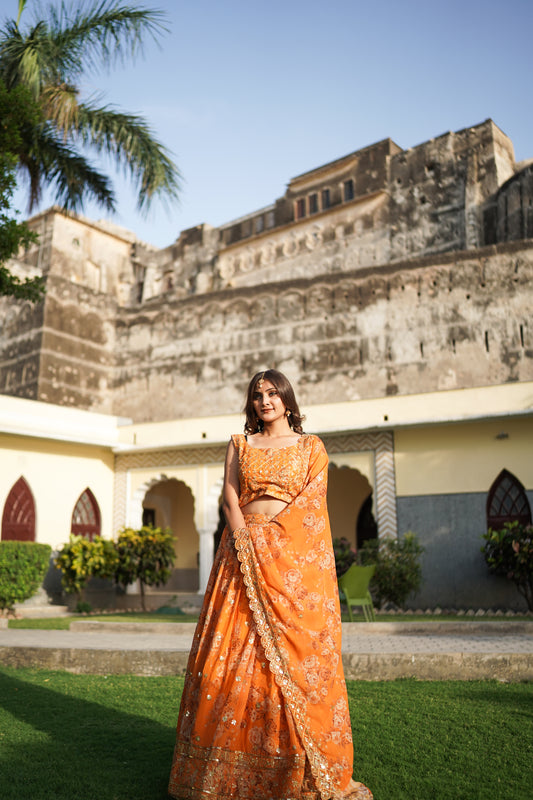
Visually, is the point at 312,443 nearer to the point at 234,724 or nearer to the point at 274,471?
the point at 274,471

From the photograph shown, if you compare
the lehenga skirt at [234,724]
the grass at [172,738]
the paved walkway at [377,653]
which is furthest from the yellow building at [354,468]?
the lehenga skirt at [234,724]

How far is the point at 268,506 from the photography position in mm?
3336

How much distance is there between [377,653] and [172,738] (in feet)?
7.33

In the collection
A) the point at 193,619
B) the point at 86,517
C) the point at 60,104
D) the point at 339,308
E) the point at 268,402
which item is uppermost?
the point at 60,104

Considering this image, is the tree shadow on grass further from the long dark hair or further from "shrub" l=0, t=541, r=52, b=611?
"shrub" l=0, t=541, r=52, b=611

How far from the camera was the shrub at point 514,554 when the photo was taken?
38.1 ft

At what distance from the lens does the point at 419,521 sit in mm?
13312

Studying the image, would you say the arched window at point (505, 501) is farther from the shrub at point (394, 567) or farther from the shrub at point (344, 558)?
the shrub at point (344, 558)

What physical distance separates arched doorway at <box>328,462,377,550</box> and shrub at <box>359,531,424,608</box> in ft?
13.9

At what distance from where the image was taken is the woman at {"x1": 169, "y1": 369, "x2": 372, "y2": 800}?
2883mm

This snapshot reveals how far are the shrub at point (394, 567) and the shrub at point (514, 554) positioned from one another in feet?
3.89

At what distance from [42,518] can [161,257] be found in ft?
60.9

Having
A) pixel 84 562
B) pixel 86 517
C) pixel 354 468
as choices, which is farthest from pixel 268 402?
pixel 86 517

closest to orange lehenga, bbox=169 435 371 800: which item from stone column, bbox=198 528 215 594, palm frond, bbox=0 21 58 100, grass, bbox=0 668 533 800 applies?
grass, bbox=0 668 533 800
